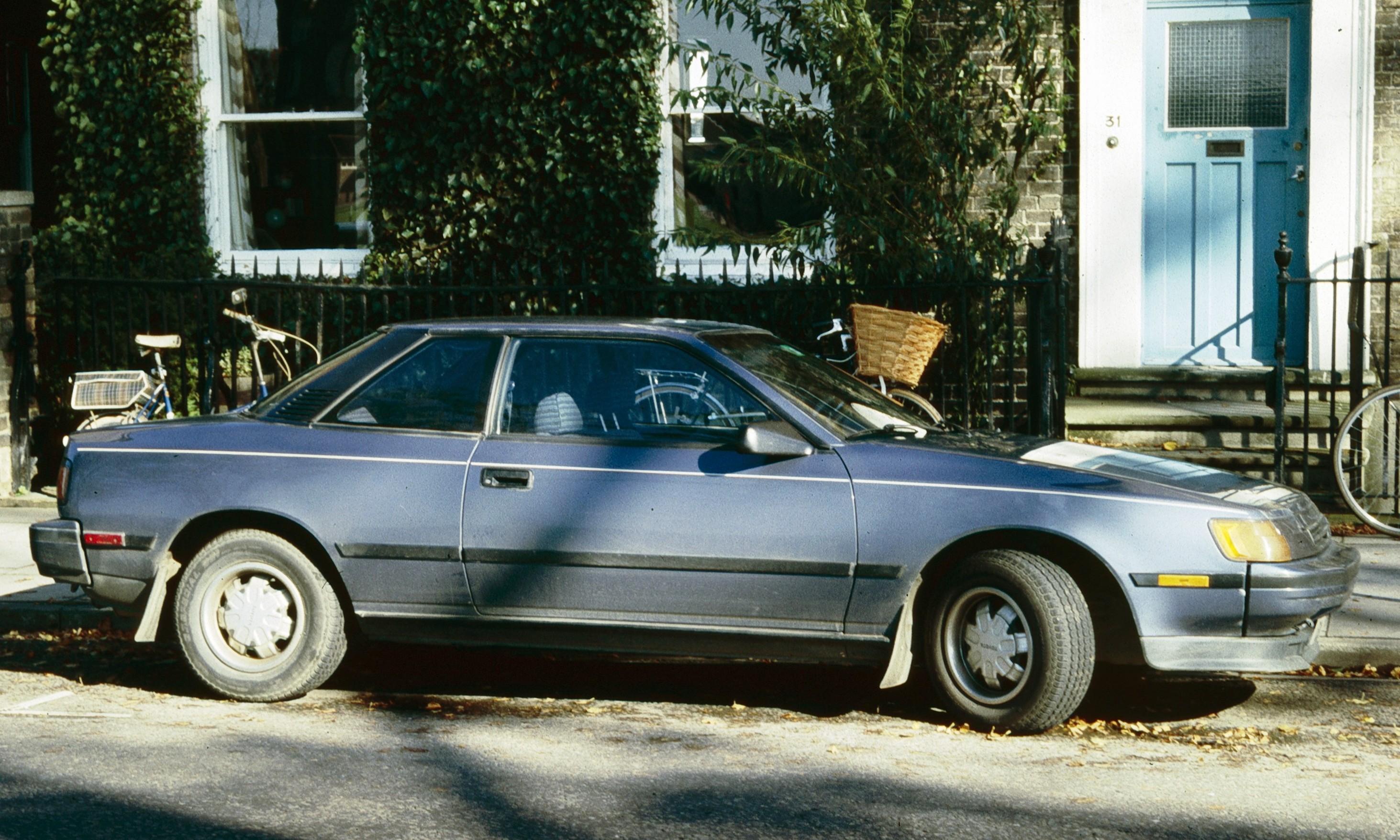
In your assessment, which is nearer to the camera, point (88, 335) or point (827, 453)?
point (827, 453)

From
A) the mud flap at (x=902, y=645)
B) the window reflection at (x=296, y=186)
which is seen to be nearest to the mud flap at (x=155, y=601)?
the mud flap at (x=902, y=645)

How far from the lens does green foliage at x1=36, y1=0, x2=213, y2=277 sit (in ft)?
40.3

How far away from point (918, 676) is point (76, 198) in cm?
910

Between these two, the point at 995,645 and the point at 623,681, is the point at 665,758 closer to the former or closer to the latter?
the point at 995,645

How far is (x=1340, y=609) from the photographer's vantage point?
6.63 meters

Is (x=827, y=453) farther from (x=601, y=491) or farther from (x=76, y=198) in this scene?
(x=76, y=198)

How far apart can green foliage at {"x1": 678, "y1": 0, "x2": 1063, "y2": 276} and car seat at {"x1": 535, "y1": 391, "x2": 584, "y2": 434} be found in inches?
173

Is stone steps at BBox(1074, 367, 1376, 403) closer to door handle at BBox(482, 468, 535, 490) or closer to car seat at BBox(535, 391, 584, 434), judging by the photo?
car seat at BBox(535, 391, 584, 434)

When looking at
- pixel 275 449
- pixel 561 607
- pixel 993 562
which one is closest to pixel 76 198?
pixel 275 449

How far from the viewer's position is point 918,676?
6285 millimetres

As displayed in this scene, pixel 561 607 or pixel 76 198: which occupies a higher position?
pixel 76 198

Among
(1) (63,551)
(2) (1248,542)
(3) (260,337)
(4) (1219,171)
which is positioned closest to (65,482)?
(1) (63,551)

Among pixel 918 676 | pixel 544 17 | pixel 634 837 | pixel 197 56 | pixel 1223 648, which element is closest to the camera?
pixel 634 837

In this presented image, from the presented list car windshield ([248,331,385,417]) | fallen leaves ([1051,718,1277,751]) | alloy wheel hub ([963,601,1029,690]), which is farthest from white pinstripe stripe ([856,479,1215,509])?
car windshield ([248,331,385,417])
